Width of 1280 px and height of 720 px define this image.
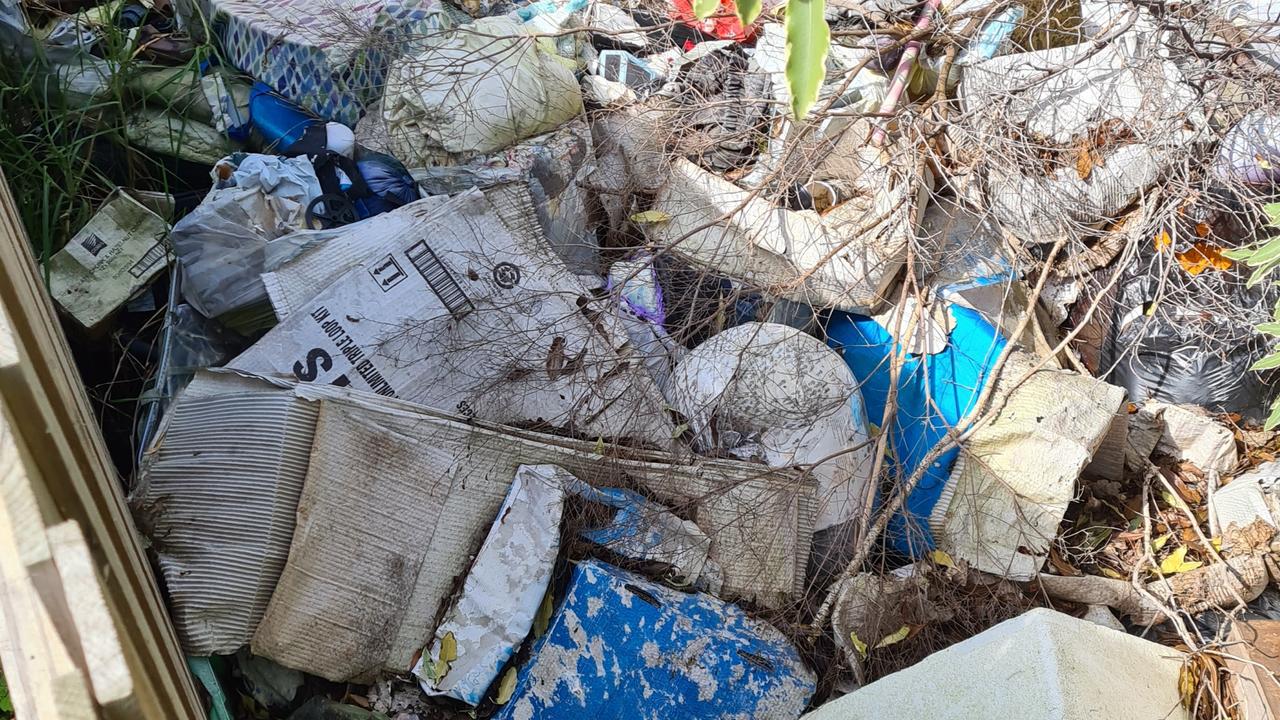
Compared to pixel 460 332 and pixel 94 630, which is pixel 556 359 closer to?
pixel 460 332

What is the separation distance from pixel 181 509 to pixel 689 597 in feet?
3.86

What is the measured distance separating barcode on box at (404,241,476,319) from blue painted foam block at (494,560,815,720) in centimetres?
78

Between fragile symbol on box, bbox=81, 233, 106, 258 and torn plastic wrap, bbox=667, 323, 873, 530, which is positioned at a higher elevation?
fragile symbol on box, bbox=81, 233, 106, 258

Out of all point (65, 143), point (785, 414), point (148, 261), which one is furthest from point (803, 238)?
point (65, 143)

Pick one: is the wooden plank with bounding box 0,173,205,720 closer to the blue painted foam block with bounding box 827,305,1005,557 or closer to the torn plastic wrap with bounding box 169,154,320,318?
the torn plastic wrap with bounding box 169,154,320,318

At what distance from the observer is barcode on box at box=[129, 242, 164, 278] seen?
2525mm

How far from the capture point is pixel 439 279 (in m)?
2.52

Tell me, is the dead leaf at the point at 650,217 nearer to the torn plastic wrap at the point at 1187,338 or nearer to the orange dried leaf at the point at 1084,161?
the orange dried leaf at the point at 1084,161

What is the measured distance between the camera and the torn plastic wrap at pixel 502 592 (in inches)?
86.7

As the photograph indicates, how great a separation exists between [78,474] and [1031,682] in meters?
1.57

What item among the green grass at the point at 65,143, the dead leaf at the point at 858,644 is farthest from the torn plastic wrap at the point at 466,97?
the dead leaf at the point at 858,644

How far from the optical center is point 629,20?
337cm

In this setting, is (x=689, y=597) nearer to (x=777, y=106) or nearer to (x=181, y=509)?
A: (x=181, y=509)

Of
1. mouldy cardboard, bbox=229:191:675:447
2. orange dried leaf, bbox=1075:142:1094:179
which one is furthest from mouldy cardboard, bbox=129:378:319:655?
orange dried leaf, bbox=1075:142:1094:179
